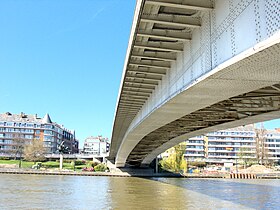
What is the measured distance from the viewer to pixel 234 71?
28.1 ft

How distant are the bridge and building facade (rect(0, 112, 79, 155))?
9840 centimetres

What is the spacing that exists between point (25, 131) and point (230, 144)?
72.9 m

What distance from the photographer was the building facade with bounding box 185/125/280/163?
381 ft

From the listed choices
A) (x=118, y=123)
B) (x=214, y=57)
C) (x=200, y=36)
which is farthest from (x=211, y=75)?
(x=118, y=123)

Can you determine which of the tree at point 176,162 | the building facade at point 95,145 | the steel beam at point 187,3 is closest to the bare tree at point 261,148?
the tree at point 176,162

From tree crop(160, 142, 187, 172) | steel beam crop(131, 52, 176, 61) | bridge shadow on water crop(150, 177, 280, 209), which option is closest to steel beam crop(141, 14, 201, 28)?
steel beam crop(131, 52, 176, 61)

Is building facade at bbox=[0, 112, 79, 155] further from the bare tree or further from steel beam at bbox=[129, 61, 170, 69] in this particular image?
steel beam at bbox=[129, 61, 170, 69]

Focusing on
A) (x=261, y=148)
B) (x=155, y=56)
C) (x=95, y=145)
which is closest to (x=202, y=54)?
(x=155, y=56)

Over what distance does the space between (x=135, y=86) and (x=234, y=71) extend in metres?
9.98

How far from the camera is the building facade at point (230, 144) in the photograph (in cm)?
11619

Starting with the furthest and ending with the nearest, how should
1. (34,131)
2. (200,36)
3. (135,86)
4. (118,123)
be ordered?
(34,131)
(118,123)
(135,86)
(200,36)

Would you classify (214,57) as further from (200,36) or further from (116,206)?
(116,206)

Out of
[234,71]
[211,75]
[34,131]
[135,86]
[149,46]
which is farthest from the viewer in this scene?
[34,131]

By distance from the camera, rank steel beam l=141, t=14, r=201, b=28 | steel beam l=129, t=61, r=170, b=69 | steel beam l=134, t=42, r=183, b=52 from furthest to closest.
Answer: steel beam l=129, t=61, r=170, b=69 < steel beam l=134, t=42, r=183, b=52 < steel beam l=141, t=14, r=201, b=28
